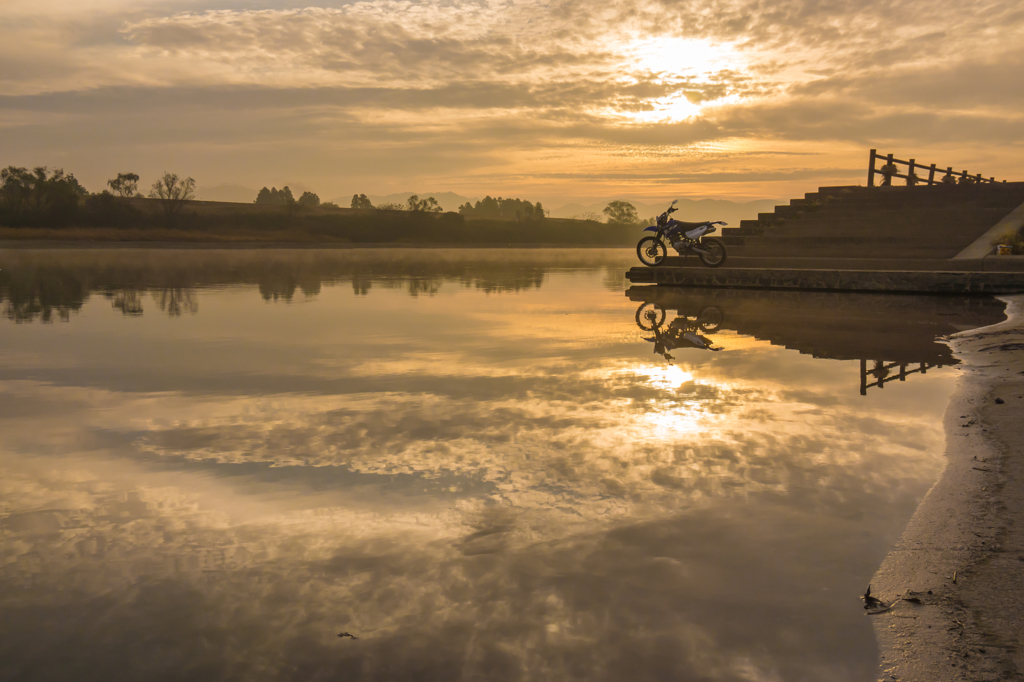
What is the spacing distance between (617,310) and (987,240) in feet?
38.8

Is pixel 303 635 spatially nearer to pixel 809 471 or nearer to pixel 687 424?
pixel 809 471

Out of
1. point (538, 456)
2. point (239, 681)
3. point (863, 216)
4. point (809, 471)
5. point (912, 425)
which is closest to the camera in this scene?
point (239, 681)

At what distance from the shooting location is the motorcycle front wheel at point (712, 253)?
19.5 m

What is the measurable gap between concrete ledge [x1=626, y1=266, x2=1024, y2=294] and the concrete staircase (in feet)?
8.24

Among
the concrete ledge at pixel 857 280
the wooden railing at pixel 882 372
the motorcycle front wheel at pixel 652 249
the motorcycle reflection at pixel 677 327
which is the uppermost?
the motorcycle front wheel at pixel 652 249

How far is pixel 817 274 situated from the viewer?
16203mm

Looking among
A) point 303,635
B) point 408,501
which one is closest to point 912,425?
point 408,501

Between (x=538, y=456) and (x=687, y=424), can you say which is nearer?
(x=538, y=456)

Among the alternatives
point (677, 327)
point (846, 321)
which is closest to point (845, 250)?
point (846, 321)

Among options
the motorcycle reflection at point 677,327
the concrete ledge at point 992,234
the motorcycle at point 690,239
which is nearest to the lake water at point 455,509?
the motorcycle reflection at point 677,327

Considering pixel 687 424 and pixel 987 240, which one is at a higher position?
pixel 987 240

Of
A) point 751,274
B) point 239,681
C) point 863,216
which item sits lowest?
point 239,681

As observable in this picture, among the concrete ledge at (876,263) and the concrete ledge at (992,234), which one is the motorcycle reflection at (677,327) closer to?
the concrete ledge at (876,263)

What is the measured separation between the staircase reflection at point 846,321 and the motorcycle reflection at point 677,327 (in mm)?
15
